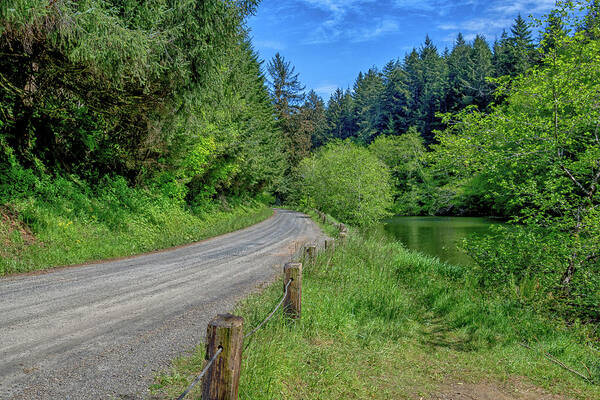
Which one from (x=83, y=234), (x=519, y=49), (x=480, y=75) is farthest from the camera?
(x=480, y=75)

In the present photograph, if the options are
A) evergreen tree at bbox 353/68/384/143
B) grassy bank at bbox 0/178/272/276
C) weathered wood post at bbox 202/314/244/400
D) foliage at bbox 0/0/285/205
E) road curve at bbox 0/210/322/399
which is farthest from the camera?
evergreen tree at bbox 353/68/384/143

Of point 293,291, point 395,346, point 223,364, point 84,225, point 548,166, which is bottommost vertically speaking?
point 395,346

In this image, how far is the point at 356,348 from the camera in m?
5.23

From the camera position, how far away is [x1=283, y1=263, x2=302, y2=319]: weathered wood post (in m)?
4.80

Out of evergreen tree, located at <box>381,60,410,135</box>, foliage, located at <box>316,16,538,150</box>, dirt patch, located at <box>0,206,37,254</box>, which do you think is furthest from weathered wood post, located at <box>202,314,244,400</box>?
evergreen tree, located at <box>381,60,410,135</box>

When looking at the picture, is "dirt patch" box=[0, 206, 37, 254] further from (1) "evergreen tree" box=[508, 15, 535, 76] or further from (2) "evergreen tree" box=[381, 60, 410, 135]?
(2) "evergreen tree" box=[381, 60, 410, 135]

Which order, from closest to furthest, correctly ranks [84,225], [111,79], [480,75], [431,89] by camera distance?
[111,79] < [84,225] < [480,75] < [431,89]

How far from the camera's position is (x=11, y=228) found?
28.2 feet

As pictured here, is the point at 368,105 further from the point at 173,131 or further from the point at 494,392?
the point at 494,392

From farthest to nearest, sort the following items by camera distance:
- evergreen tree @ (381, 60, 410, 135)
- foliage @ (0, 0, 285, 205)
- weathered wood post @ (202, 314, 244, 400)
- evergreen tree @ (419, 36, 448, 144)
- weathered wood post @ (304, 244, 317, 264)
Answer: evergreen tree @ (381, 60, 410, 135)
evergreen tree @ (419, 36, 448, 144)
weathered wood post @ (304, 244, 317, 264)
foliage @ (0, 0, 285, 205)
weathered wood post @ (202, 314, 244, 400)

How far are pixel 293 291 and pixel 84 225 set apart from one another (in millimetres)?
8678

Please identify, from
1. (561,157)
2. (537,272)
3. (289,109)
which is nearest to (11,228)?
(537,272)

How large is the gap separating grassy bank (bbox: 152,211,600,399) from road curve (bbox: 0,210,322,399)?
554 mm

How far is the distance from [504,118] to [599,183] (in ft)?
8.57
